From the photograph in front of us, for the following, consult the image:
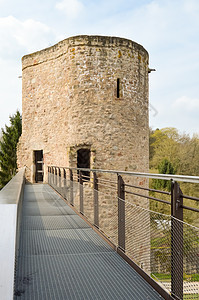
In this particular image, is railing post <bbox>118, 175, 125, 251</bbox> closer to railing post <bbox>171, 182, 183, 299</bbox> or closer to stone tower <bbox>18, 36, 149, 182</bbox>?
railing post <bbox>171, 182, 183, 299</bbox>

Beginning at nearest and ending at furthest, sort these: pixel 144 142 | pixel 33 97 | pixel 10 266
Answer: pixel 10 266, pixel 144 142, pixel 33 97

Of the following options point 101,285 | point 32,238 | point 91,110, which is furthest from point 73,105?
point 101,285

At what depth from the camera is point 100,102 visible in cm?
1112

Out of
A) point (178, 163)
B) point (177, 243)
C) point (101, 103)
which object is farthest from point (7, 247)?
point (178, 163)

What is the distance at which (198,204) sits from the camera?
22.5 meters

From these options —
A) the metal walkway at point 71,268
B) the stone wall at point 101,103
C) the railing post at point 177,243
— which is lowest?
the metal walkway at point 71,268

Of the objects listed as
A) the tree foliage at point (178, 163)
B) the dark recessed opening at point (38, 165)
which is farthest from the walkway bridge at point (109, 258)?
the tree foliage at point (178, 163)

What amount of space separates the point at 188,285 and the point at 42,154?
12697mm

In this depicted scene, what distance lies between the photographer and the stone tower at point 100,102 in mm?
11102

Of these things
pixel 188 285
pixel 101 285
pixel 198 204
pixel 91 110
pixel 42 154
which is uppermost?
pixel 91 110

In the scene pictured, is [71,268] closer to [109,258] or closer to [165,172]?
[109,258]

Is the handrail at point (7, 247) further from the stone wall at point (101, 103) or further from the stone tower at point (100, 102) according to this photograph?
the stone tower at point (100, 102)

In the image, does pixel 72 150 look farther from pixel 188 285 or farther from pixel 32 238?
pixel 188 285

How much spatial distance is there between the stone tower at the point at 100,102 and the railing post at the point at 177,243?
8915 mm
